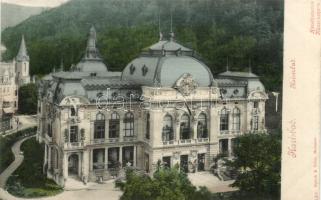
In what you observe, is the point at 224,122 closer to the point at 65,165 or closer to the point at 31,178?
the point at 65,165

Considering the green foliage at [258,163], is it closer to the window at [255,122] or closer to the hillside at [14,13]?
the window at [255,122]

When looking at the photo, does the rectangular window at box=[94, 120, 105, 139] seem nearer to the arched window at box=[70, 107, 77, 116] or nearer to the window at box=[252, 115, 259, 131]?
the arched window at box=[70, 107, 77, 116]

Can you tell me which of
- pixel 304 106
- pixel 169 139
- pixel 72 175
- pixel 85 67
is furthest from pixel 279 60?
pixel 72 175

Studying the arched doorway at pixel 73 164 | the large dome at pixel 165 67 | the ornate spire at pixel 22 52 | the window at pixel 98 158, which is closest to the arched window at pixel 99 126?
the window at pixel 98 158

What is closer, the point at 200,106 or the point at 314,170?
the point at 314,170

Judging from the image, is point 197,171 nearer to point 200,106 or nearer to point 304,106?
point 200,106

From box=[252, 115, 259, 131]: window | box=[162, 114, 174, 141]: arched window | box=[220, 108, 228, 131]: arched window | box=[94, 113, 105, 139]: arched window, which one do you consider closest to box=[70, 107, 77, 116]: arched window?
box=[94, 113, 105, 139]: arched window
